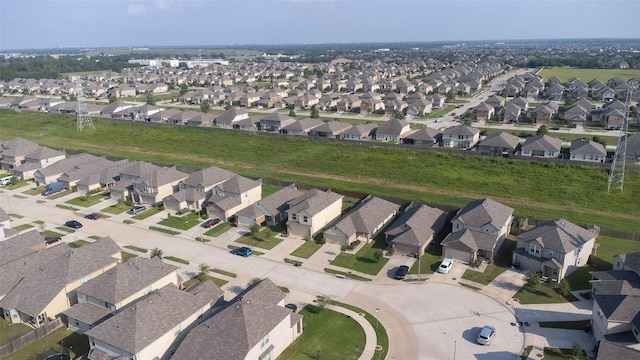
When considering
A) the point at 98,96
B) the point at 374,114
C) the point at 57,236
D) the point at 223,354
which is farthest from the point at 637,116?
the point at 98,96

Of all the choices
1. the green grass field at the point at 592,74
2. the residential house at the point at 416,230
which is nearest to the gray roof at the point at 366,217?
the residential house at the point at 416,230

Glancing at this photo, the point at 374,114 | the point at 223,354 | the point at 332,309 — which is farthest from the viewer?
Answer: the point at 374,114

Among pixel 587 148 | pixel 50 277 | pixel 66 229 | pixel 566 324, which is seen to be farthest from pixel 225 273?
pixel 587 148

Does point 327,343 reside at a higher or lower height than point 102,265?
lower

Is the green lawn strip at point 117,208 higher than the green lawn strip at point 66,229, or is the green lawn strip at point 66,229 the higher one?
the green lawn strip at point 117,208

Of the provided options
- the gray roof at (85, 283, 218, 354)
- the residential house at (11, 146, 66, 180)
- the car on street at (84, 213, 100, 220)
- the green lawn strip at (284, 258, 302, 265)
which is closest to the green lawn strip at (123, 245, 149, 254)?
the car on street at (84, 213, 100, 220)

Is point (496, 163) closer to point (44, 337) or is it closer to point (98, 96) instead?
point (44, 337)

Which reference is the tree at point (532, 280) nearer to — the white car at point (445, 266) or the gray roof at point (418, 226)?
the white car at point (445, 266)

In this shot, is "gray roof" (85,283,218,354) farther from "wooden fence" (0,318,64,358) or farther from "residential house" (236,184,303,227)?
"residential house" (236,184,303,227)
